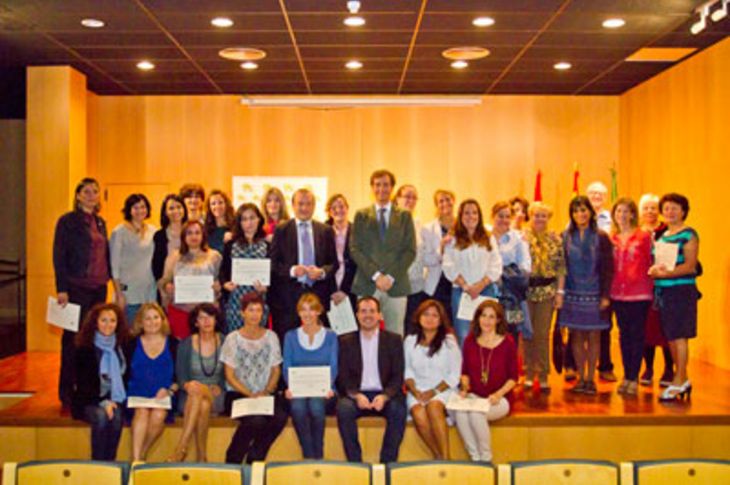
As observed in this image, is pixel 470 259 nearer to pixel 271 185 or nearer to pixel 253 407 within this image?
pixel 253 407

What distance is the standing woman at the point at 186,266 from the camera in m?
5.98

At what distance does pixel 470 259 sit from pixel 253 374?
1.81 metres

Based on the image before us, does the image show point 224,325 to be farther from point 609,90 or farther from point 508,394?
point 609,90

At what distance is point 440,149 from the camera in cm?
1110

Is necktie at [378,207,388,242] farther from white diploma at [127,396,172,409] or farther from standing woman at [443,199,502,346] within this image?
white diploma at [127,396,172,409]

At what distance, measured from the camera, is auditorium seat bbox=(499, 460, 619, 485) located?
129 inches

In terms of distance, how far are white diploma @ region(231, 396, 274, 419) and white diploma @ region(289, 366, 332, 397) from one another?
17cm

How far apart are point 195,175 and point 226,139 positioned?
0.63 m

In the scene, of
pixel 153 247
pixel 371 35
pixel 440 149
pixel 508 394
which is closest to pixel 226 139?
pixel 440 149

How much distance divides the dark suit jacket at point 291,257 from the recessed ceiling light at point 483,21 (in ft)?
8.25

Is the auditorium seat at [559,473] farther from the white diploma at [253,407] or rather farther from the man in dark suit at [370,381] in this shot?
the white diploma at [253,407]

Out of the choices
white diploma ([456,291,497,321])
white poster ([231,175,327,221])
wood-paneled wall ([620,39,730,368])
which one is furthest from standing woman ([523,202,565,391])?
white poster ([231,175,327,221])

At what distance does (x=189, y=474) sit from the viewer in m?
3.32

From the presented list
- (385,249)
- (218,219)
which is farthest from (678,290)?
(218,219)
